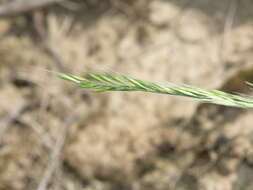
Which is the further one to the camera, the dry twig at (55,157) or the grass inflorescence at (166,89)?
the dry twig at (55,157)

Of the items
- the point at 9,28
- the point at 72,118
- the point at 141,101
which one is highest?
the point at 9,28

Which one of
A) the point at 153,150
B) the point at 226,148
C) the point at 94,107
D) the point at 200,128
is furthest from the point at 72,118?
the point at 226,148

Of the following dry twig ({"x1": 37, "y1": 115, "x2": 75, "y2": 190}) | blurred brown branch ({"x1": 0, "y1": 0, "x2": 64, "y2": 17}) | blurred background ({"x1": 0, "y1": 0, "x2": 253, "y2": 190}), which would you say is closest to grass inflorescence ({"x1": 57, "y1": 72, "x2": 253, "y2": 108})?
blurred background ({"x1": 0, "y1": 0, "x2": 253, "y2": 190})

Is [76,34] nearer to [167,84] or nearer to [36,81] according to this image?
[36,81]

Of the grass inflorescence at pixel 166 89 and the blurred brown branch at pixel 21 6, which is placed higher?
the blurred brown branch at pixel 21 6

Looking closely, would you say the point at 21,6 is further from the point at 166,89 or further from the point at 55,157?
the point at 166,89

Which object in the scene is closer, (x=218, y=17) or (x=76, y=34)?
(x=218, y=17)

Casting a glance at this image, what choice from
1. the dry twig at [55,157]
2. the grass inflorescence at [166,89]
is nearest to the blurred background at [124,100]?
the dry twig at [55,157]

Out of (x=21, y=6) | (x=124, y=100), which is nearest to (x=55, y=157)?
(x=124, y=100)

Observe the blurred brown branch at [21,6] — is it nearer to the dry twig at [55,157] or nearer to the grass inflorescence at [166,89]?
the dry twig at [55,157]
